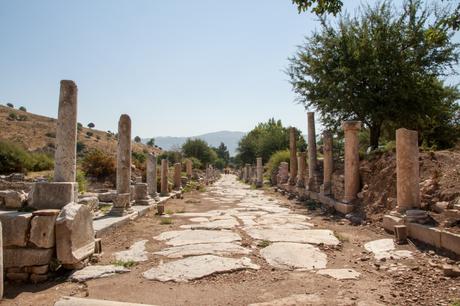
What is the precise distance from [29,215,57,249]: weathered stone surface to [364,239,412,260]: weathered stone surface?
447 cm

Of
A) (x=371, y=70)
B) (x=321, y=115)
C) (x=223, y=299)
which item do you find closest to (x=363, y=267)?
(x=223, y=299)

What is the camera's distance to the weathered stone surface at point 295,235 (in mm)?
6711

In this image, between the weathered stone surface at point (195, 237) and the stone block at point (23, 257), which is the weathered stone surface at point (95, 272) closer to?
the stone block at point (23, 257)

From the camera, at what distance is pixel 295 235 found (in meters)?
7.20

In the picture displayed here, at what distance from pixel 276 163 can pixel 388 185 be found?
16.4 metres

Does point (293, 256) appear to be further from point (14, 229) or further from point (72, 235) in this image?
point (14, 229)

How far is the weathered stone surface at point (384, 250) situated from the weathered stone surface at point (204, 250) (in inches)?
76.9

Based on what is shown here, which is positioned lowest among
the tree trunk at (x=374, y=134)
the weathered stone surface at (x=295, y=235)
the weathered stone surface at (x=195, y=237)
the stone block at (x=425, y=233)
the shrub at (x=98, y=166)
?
the weathered stone surface at (x=295, y=235)

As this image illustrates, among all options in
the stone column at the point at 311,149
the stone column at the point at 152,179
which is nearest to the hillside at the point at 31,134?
the stone column at the point at 152,179

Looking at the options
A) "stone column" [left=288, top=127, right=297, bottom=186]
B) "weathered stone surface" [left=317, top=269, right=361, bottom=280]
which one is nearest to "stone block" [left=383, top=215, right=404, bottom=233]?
"weathered stone surface" [left=317, top=269, right=361, bottom=280]

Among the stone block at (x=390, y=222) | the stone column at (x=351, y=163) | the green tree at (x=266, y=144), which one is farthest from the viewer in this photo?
the green tree at (x=266, y=144)

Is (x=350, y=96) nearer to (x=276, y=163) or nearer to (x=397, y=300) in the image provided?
(x=397, y=300)

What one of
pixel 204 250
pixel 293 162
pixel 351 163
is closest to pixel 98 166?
pixel 293 162

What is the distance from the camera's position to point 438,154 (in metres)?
9.73
